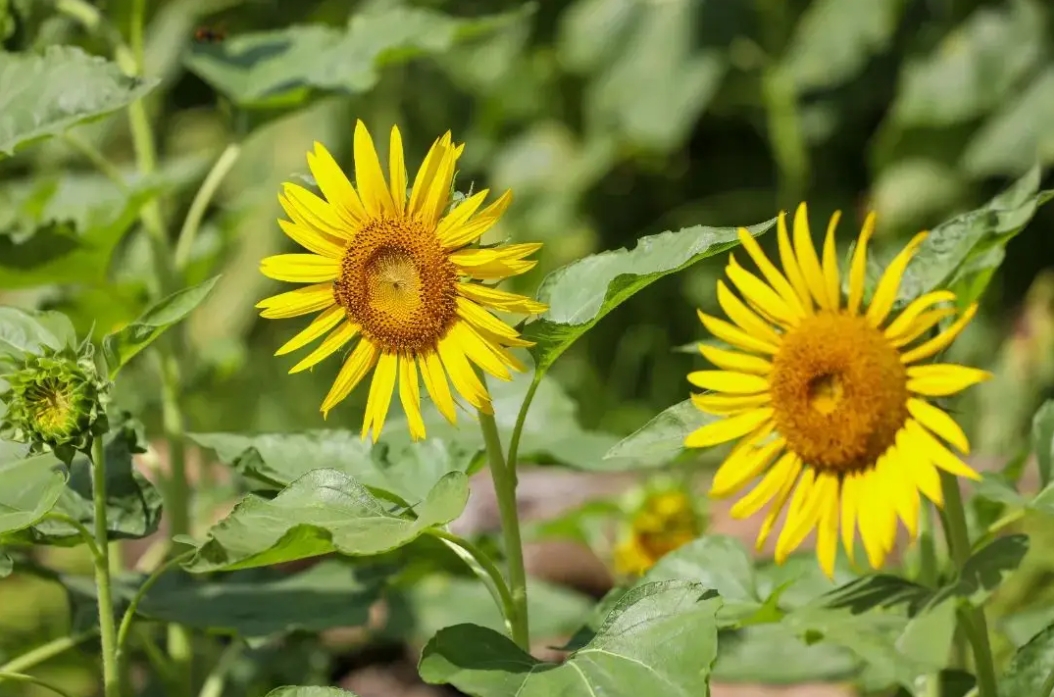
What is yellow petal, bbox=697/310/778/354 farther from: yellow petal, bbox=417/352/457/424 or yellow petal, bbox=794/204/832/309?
yellow petal, bbox=417/352/457/424

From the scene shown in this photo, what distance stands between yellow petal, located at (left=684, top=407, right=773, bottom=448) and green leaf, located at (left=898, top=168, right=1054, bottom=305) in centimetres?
14

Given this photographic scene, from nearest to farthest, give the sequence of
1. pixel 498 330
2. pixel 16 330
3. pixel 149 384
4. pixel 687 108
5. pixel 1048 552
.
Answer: pixel 498 330, pixel 16 330, pixel 1048 552, pixel 149 384, pixel 687 108

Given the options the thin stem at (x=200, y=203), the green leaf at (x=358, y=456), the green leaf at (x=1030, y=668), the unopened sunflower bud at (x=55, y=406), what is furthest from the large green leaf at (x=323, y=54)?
the green leaf at (x=1030, y=668)

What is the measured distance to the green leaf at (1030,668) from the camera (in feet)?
2.87

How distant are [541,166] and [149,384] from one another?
1413 mm

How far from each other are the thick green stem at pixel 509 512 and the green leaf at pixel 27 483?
10.6 inches

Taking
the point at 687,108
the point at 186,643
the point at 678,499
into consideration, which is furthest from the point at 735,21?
the point at 186,643

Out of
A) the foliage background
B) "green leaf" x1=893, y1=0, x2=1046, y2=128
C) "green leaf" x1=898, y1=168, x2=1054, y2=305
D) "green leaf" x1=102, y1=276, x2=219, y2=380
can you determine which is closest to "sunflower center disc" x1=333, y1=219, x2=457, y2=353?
"green leaf" x1=102, y1=276, x2=219, y2=380

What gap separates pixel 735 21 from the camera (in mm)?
2779

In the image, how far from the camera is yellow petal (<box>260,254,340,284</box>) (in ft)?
→ 2.69

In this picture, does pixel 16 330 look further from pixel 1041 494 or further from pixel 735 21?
pixel 735 21

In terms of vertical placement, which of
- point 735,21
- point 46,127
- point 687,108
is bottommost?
point 46,127

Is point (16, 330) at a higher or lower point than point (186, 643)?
higher

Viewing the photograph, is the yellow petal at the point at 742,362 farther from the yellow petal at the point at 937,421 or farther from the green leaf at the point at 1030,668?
the green leaf at the point at 1030,668
